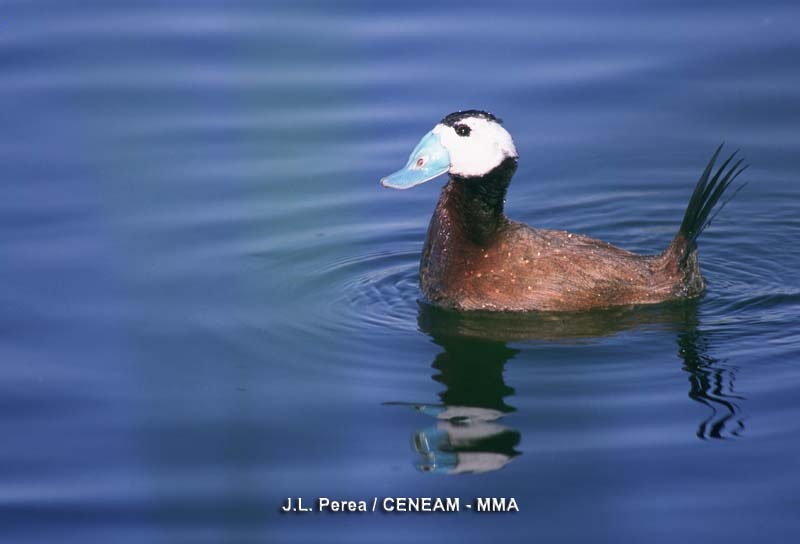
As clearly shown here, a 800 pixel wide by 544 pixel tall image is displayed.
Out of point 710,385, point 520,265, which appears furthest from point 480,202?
point 710,385

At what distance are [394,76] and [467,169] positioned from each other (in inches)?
149

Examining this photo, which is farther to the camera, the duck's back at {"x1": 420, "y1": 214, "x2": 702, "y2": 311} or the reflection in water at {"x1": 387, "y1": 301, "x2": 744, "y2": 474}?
the duck's back at {"x1": 420, "y1": 214, "x2": 702, "y2": 311}

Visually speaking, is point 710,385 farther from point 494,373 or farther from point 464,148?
point 464,148

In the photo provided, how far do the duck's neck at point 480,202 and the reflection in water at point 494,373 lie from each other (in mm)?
483

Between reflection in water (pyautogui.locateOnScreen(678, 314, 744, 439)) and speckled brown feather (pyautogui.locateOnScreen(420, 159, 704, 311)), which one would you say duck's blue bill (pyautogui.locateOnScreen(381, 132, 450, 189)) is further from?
reflection in water (pyautogui.locateOnScreen(678, 314, 744, 439))

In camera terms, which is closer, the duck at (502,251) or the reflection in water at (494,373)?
the reflection in water at (494,373)

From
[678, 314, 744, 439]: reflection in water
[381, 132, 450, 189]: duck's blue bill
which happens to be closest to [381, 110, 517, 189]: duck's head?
[381, 132, 450, 189]: duck's blue bill

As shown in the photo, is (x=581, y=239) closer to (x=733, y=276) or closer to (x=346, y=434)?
(x=733, y=276)

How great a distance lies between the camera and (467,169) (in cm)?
773

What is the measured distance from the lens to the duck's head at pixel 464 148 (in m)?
7.66

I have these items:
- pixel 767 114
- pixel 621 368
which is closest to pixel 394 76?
pixel 767 114

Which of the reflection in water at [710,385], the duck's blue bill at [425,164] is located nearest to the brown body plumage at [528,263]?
the duck's blue bill at [425,164]

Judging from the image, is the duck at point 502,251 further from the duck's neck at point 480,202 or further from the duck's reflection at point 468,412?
the duck's reflection at point 468,412

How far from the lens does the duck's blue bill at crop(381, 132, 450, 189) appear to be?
7.71 metres
